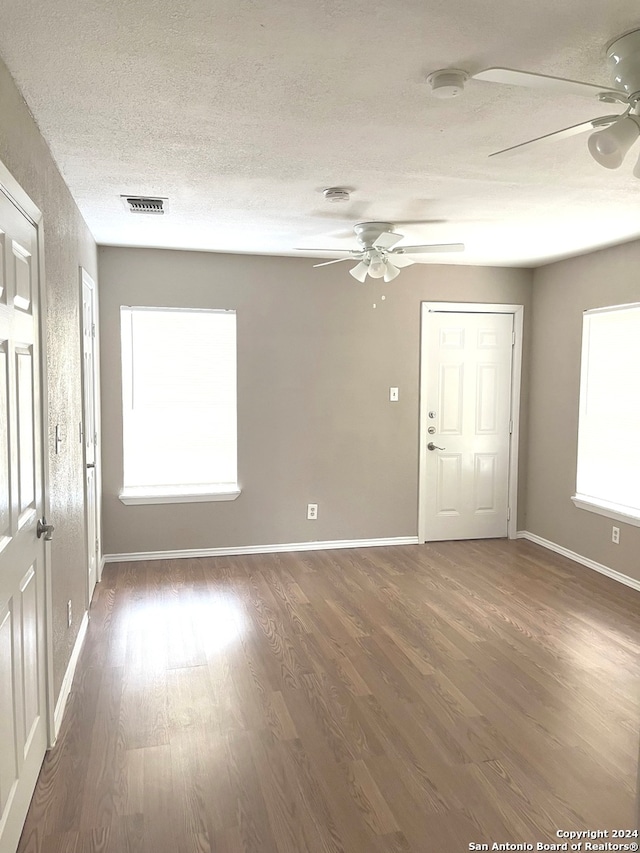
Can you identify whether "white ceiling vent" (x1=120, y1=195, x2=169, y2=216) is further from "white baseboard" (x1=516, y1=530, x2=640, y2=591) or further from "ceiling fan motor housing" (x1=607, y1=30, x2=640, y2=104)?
"white baseboard" (x1=516, y1=530, x2=640, y2=591)

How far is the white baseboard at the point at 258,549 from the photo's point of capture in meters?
4.84

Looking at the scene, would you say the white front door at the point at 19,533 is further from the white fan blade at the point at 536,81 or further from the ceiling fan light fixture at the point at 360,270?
the ceiling fan light fixture at the point at 360,270

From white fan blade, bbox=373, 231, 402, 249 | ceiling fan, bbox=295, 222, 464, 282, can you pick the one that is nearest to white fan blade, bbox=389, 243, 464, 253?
ceiling fan, bbox=295, 222, 464, 282

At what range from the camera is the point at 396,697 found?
283 centimetres

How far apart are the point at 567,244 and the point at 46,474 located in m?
3.81

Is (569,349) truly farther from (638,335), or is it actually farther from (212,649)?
(212,649)

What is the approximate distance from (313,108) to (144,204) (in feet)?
5.09

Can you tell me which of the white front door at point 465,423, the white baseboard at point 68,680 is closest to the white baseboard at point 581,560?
the white front door at point 465,423

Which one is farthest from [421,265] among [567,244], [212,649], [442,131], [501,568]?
[212,649]

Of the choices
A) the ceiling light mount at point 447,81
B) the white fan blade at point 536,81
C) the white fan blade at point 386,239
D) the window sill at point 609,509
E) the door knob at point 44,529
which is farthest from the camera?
the window sill at point 609,509

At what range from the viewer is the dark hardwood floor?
6.70 ft

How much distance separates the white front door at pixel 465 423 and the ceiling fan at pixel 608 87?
136 inches

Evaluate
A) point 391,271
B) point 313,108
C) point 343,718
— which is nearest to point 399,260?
point 391,271

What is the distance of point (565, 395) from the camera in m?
5.04
